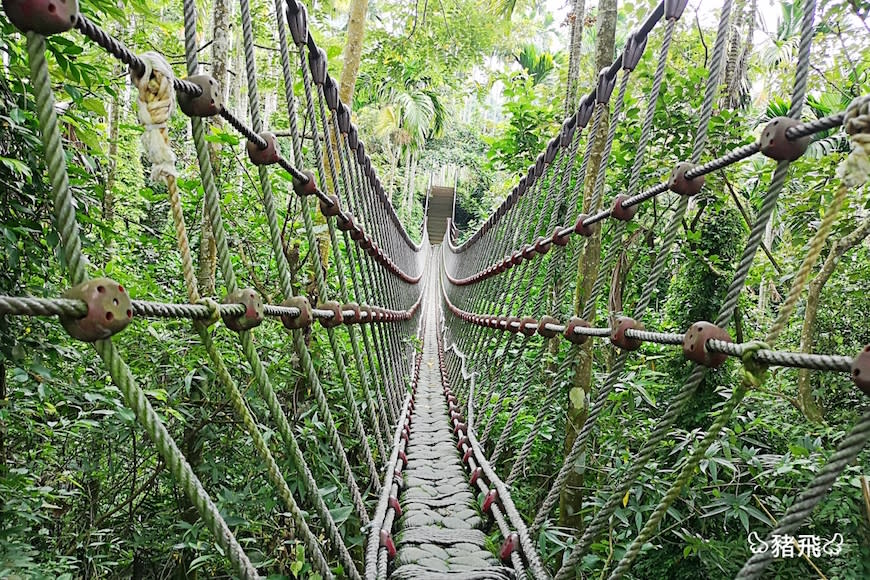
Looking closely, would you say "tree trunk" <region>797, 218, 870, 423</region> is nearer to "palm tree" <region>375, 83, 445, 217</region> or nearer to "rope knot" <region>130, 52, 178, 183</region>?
"rope knot" <region>130, 52, 178, 183</region>

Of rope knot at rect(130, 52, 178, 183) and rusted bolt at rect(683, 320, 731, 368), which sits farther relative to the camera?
rusted bolt at rect(683, 320, 731, 368)

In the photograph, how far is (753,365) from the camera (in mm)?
660

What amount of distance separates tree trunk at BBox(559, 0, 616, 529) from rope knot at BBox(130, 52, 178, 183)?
1.29 metres

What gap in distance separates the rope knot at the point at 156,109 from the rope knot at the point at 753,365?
69cm

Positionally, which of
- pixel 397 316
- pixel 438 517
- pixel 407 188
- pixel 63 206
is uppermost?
pixel 407 188

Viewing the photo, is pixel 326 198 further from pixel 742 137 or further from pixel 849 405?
pixel 849 405

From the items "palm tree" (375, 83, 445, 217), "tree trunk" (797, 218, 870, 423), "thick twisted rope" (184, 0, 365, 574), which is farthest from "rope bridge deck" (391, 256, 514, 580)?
"palm tree" (375, 83, 445, 217)

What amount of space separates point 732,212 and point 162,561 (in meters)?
2.22

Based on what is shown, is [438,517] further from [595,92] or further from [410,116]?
[410,116]

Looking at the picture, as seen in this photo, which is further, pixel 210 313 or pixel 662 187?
pixel 662 187

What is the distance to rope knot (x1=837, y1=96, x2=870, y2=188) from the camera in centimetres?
55

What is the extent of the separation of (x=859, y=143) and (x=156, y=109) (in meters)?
0.73

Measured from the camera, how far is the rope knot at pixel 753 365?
2.15 ft

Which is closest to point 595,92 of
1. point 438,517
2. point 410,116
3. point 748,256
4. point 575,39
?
point 748,256
